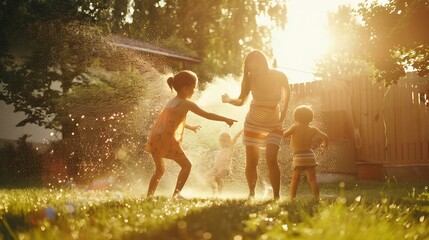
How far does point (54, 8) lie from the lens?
15086 millimetres

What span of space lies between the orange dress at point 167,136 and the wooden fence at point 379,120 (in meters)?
8.39

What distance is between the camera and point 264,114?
717 cm

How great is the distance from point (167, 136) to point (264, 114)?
115 cm

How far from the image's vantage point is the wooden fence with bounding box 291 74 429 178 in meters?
14.9

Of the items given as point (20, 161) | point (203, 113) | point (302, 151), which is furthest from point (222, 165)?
point (20, 161)

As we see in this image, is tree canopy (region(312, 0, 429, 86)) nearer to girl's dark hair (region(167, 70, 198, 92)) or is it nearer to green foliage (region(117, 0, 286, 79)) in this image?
girl's dark hair (region(167, 70, 198, 92))

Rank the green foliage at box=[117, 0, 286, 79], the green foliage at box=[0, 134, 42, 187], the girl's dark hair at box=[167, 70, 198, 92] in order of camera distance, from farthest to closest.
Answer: the green foliage at box=[117, 0, 286, 79]
the green foliage at box=[0, 134, 42, 187]
the girl's dark hair at box=[167, 70, 198, 92]

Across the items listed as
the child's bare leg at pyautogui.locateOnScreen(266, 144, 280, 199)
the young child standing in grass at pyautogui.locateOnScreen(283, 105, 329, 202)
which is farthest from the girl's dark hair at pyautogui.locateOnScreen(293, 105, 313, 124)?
the child's bare leg at pyautogui.locateOnScreen(266, 144, 280, 199)

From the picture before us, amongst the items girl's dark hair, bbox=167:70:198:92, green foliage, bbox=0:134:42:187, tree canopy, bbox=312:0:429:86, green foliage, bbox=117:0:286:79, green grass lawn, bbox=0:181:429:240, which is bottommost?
green foliage, bbox=0:134:42:187

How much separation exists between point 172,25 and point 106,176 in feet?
54.5

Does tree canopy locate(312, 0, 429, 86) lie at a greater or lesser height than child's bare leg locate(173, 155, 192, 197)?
greater

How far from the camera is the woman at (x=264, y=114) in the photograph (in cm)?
714

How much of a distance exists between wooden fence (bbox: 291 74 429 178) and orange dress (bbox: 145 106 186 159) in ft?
27.5

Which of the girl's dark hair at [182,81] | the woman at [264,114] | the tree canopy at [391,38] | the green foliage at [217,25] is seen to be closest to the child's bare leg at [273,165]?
the woman at [264,114]
